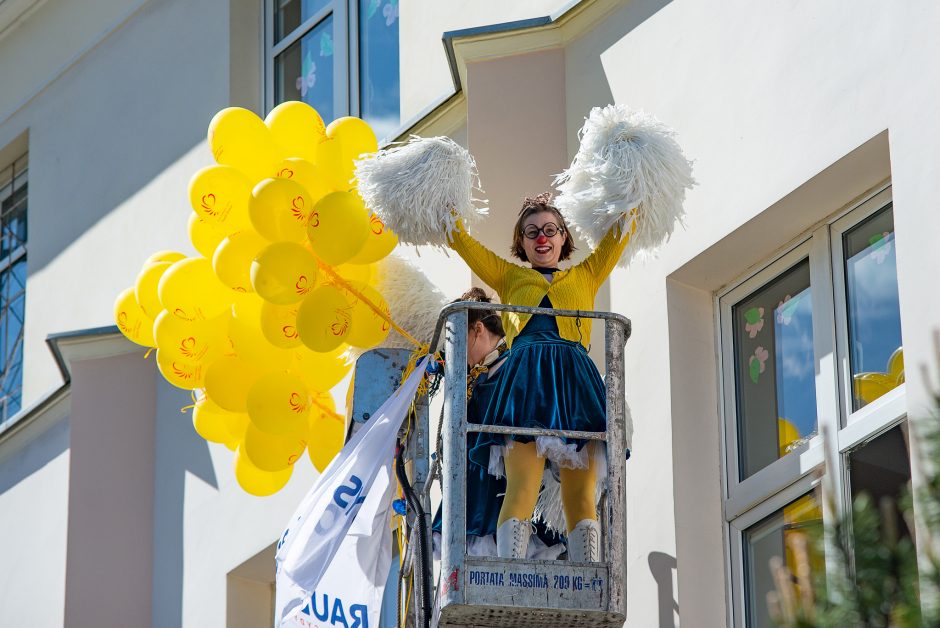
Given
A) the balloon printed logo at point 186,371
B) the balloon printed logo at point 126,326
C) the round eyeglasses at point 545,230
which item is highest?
the balloon printed logo at point 126,326

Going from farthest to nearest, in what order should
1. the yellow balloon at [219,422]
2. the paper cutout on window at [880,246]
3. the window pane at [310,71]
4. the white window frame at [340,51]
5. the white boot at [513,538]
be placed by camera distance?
the window pane at [310,71]
the white window frame at [340,51]
the yellow balloon at [219,422]
the paper cutout on window at [880,246]
the white boot at [513,538]

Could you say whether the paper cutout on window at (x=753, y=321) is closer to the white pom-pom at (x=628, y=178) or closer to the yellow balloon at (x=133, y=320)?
the white pom-pom at (x=628, y=178)

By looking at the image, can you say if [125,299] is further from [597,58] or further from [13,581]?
[13,581]

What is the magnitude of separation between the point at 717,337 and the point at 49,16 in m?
6.54

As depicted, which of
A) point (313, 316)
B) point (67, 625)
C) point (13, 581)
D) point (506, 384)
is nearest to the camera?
point (506, 384)

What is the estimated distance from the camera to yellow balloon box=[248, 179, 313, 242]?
17.7 ft

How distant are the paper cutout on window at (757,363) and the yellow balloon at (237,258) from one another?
Result: 5.19ft

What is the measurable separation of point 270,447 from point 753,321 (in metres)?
1.61

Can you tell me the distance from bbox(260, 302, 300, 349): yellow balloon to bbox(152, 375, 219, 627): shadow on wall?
255 centimetres

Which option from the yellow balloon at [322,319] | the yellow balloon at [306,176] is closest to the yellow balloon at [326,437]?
the yellow balloon at [322,319]

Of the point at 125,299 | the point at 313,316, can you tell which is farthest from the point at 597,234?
the point at 125,299

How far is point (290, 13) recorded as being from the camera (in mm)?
9516

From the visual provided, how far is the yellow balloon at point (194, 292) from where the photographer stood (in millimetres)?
5824

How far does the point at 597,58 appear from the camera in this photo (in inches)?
254
